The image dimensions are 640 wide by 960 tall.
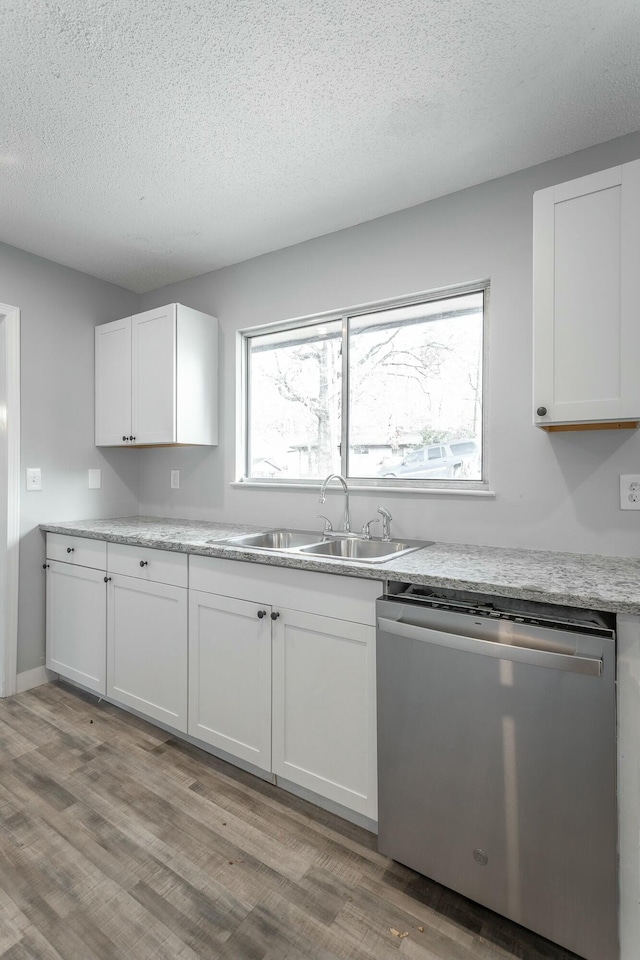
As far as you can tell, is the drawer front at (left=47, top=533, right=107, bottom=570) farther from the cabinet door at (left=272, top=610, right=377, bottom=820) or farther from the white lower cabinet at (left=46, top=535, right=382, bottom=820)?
the cabinet door at (left=272, top=610, right=377, bottom=820)

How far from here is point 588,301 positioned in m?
1.61

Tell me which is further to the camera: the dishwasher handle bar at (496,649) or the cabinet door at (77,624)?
the cabinet door at (77,624)

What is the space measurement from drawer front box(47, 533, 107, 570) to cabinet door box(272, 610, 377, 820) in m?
1.23

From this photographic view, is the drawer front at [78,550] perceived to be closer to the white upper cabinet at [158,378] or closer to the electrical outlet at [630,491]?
the white upper cabinet at [158,378]

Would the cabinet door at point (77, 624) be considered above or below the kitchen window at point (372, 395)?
below

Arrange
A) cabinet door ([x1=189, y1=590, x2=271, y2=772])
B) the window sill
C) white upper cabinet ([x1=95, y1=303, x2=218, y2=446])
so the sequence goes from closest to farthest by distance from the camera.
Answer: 1. cabinet door ([x1=189, y1=590, x2=271, y2=772])
2. the window sill
3. white upper cabinet ([x1=95, y1=303, x2=218, y2=446])

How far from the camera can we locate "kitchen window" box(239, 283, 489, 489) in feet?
7.52

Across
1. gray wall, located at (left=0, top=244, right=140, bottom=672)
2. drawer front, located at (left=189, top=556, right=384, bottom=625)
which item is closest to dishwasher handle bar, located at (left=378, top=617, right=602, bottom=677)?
drawer front, located at (left=189, top=556, right=384, bottom=625)

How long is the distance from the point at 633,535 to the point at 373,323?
1.54 m

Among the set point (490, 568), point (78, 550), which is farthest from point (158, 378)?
point (490, 568)

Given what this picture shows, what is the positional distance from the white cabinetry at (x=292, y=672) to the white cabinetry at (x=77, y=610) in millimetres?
749

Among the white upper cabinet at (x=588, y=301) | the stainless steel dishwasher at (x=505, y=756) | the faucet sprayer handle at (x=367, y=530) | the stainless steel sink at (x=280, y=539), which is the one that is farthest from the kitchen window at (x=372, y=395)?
the stainless steel dishwasher at (x=505, y=756)

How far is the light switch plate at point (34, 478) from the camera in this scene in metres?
2.89

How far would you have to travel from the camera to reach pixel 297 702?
6.04 feet
